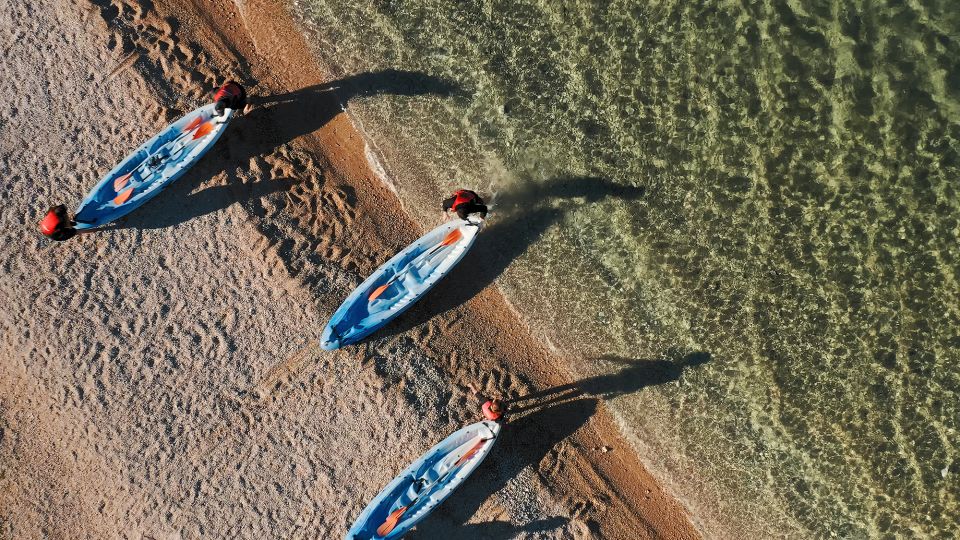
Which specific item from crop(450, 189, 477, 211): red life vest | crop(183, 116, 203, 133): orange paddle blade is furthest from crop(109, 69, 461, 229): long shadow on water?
crop(450, 189, 477, 211): red life vest

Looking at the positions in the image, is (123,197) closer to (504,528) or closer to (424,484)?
(424,484)

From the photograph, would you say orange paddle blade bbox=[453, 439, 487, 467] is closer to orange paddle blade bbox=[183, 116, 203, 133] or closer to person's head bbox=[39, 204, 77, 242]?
orange paddle blade bbox=[183, 116, 203, 133]

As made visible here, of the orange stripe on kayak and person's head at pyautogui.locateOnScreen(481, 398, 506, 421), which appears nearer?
person's head at pyautogui.locateOnScreen(481, 398, 506, 421)

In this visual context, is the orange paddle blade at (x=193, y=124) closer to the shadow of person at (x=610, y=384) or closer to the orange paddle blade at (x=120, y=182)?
the orange paddle blade at (x=120, y=182)

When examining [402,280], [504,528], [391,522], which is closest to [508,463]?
[504,528]

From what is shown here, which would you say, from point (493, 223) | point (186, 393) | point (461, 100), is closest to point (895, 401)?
point (493, 223)

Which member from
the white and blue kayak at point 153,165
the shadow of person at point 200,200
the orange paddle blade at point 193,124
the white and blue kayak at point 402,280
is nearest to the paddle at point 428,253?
the white and blue kayak at point 402,280
